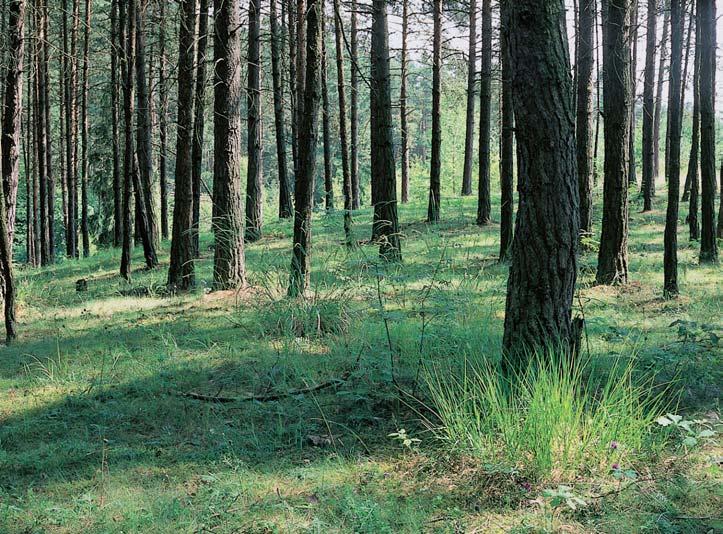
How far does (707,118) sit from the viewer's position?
33.7 ft

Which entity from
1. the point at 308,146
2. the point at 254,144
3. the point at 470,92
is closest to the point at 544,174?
the point at 308,146

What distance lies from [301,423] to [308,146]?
4.66 metres

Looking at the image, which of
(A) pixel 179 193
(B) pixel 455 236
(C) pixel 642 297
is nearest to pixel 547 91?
(C) pixel 642 297

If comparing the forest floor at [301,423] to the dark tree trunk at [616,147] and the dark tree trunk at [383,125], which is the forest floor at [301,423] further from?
the dark tree trunk at [383,125]

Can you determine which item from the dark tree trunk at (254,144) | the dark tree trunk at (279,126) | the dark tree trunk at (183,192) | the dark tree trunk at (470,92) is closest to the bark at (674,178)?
the dark tree trunk at (183,192)

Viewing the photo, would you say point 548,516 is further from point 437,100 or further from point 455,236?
point 437,100

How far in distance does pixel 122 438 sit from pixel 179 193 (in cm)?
705

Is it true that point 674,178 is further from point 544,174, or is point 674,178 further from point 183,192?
point 183,192

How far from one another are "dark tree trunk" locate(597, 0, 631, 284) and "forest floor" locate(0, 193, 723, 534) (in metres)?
→ 0.75

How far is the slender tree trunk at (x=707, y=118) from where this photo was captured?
934 cm

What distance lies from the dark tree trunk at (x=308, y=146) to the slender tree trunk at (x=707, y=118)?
18.7ft

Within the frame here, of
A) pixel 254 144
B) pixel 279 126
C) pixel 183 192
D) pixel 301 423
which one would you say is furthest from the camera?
pixel 279 126

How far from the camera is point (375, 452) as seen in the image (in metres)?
4.25

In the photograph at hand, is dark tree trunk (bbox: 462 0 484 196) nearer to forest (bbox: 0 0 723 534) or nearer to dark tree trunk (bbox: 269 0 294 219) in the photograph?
dark tree trunk (bbox: 269 0 294 219)
